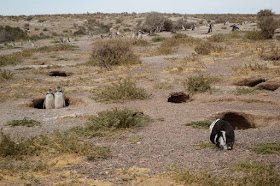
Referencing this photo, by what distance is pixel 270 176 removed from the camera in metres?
4.17

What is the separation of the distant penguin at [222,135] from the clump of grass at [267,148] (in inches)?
15.5

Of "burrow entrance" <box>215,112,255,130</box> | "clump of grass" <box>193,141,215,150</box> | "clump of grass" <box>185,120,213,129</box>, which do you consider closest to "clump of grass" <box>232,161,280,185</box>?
"clump of grass" <box>193,141,215,150</box>

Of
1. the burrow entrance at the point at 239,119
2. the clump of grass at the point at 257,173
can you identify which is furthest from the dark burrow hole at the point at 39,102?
the clump of grass at the point at 257,173

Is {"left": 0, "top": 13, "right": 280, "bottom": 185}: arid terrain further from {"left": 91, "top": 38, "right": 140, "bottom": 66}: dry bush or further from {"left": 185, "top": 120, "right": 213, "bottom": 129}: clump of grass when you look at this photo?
{"left": 91, "top": 38, "right": 140, "bottom": 66}: dry bush

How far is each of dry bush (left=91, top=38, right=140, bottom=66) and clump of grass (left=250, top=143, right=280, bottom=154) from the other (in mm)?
10315

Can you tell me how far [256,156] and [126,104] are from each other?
456 cm

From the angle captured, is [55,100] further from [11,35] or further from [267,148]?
[11,35]

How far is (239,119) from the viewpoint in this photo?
8117 mm

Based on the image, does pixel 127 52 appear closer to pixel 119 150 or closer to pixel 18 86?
pixel 18 86

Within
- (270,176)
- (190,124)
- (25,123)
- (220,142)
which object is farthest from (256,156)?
(25,123)

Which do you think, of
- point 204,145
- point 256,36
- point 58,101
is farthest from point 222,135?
point 256,36

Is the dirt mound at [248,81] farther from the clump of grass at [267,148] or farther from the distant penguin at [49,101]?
the distant penguin at [49,101]

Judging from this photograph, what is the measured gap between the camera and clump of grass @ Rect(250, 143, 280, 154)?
17.0ft

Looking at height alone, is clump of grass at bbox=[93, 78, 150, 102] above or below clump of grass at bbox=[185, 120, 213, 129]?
above
